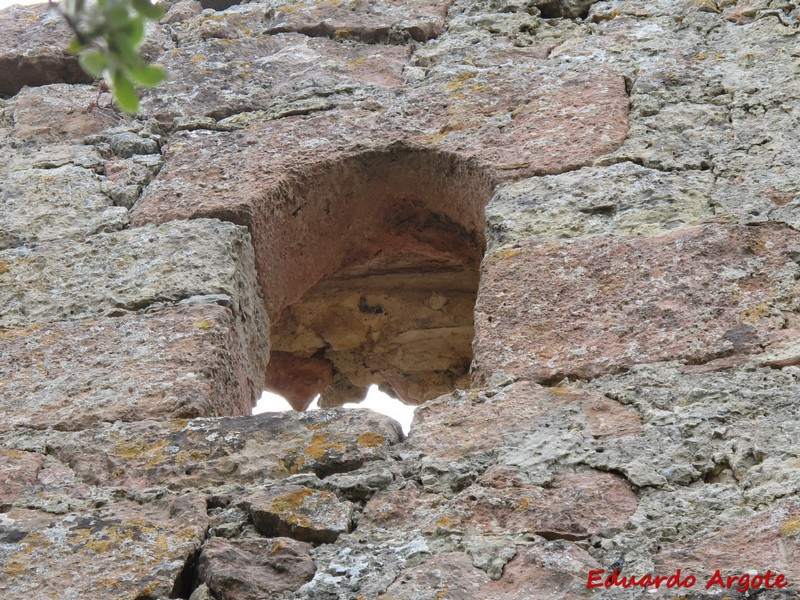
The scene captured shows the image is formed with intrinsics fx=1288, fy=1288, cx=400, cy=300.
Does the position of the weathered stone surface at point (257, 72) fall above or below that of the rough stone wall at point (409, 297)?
above

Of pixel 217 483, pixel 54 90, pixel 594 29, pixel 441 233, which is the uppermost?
pixel 594 29

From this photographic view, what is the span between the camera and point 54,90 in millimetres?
4227

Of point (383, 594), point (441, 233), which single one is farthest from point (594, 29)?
point (383, 594)

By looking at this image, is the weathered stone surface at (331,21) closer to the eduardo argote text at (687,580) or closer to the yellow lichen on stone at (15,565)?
the yellow lichen on stone at (15,565)

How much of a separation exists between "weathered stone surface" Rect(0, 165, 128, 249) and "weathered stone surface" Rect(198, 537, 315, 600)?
1402 millimetres

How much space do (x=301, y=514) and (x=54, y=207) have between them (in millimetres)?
1585

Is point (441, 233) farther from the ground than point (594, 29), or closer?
closer

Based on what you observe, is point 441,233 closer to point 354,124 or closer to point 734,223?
point 354,124

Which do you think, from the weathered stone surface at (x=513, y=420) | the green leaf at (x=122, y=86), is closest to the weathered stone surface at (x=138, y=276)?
the weathered stone surface at (x=513, y=420)

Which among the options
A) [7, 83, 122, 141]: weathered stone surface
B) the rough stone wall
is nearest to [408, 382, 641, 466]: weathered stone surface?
the rough stone wall

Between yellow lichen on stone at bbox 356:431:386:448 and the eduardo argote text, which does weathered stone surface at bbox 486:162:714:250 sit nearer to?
yellow lichen on stone at bbox 356:431:386:448

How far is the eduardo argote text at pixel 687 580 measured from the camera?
1958 mm

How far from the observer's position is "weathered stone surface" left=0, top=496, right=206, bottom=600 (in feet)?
7.24

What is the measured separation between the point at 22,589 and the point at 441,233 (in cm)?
182
